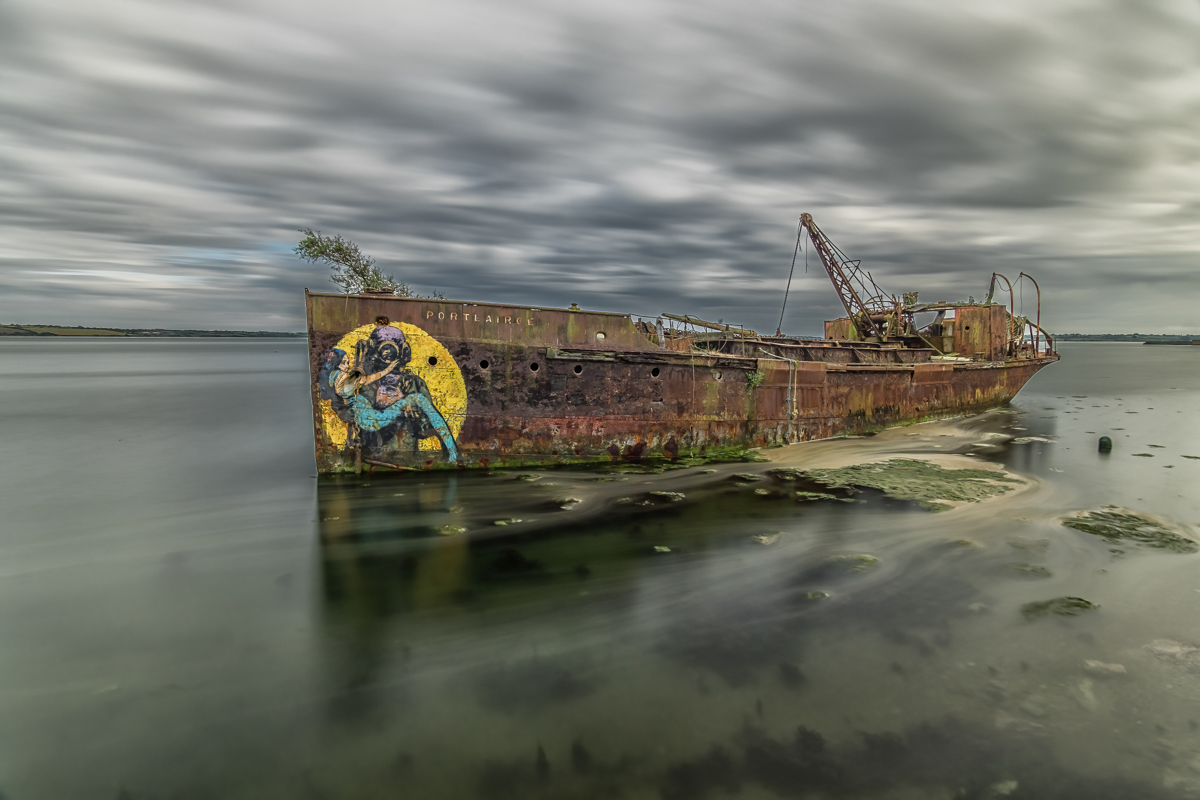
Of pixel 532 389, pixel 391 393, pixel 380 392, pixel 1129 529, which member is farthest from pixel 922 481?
pixel 380 392

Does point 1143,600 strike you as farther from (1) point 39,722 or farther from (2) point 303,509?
(2) point 303,509

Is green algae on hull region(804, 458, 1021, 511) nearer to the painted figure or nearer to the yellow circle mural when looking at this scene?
the yellow circle mural

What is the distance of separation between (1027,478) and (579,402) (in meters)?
12.6

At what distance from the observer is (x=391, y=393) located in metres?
13.4

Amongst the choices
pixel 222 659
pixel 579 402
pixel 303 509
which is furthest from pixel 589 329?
pixel 222 659

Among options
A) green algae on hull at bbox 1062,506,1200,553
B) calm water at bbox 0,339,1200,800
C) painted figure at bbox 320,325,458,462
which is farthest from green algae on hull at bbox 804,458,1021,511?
painted figure at bbox 320,325,458,462

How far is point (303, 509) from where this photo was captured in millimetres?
12156

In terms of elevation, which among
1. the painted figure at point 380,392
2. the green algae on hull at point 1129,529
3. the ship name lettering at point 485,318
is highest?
the ship name lettering at point 485,318

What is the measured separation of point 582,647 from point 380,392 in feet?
30.3

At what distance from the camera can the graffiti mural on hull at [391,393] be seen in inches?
520

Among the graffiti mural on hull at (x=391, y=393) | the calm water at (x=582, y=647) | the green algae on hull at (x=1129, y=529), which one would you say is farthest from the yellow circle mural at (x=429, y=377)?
the green algae on hull at (x=1129, y=529)

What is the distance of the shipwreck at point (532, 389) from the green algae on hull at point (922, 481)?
2.99 meters

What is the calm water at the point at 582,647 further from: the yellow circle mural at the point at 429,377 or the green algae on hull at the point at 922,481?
the yellow circle mural at the point at 429,377

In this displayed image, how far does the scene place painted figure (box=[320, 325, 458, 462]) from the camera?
43.3 ft
